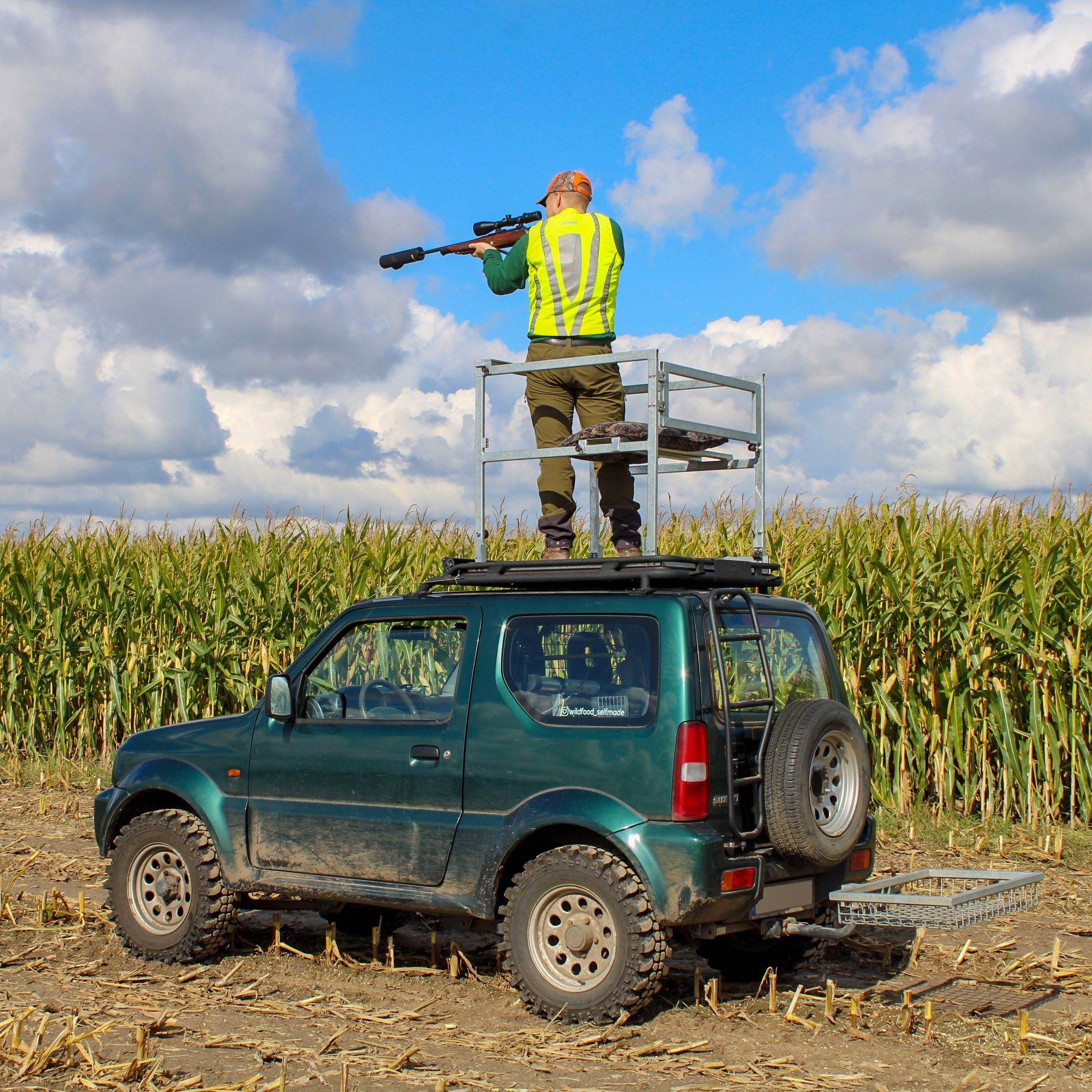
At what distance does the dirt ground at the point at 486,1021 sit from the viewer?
4.68 metres

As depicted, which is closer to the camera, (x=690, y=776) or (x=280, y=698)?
(x=690, y=776)

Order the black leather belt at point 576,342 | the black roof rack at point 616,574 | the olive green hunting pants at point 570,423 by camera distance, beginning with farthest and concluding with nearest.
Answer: the black leather belt at point 576,342
the olive green hunting pants at point 570,423
the black roof rack at point 616,574

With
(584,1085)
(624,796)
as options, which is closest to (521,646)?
(624,796)

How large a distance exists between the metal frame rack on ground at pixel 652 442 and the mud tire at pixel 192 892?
2.04m

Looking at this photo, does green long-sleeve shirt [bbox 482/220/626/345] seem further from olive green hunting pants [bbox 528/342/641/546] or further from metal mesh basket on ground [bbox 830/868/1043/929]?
metal mesh basket on ground [bbox 830/868/1043/929]

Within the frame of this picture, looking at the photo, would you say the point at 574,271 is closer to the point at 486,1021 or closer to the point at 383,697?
the point at 383,697

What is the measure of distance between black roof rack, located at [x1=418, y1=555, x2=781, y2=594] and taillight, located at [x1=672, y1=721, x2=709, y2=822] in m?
0.69

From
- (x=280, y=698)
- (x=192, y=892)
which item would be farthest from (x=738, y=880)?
(x=192, y=892)

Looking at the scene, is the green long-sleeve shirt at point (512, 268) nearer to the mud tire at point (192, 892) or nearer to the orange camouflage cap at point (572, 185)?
the orange camouflage cap at point (572, 185)

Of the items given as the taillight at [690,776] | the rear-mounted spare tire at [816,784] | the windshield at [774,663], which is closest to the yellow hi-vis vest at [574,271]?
the windshield at [774,663]

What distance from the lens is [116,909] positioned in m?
6.59

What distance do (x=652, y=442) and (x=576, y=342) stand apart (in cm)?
122

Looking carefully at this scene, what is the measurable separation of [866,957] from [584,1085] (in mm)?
2587

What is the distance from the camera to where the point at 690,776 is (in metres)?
5.11
